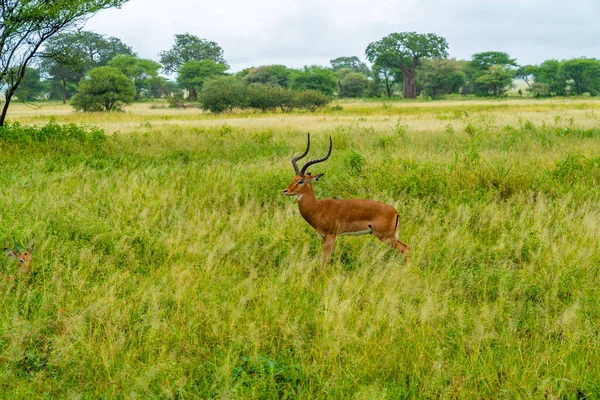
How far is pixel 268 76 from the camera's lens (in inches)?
3049

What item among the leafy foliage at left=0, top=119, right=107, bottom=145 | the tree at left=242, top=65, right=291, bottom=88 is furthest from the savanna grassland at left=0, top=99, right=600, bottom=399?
the tree at left=242, top=65, right=291, bottom=88

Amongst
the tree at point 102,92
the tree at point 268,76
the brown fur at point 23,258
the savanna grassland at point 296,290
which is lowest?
the savanna grassland at point 296,290

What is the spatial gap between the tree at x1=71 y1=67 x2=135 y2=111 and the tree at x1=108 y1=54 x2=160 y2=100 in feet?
79.9

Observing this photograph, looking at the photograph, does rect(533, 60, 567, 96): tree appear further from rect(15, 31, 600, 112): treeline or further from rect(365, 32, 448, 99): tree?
rect(365, 32, 448, 99): tree

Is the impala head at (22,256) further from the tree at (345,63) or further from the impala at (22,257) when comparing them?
the tree at (345,63)

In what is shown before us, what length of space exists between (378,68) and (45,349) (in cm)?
8423

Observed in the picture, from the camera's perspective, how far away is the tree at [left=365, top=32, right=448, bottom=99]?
75.9 m

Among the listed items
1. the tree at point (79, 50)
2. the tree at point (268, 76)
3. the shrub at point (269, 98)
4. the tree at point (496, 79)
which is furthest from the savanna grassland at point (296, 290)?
the tree at point (496, 79)

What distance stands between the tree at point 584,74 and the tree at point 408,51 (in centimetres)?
2084

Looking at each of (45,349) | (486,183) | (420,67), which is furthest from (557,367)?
(420,67)

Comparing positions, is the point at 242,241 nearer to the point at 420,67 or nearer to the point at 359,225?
the point at 359,225

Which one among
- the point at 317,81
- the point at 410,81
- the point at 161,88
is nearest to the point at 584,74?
the point at 410,81

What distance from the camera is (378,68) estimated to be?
83188 mm

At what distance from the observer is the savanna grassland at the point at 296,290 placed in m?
3.29
